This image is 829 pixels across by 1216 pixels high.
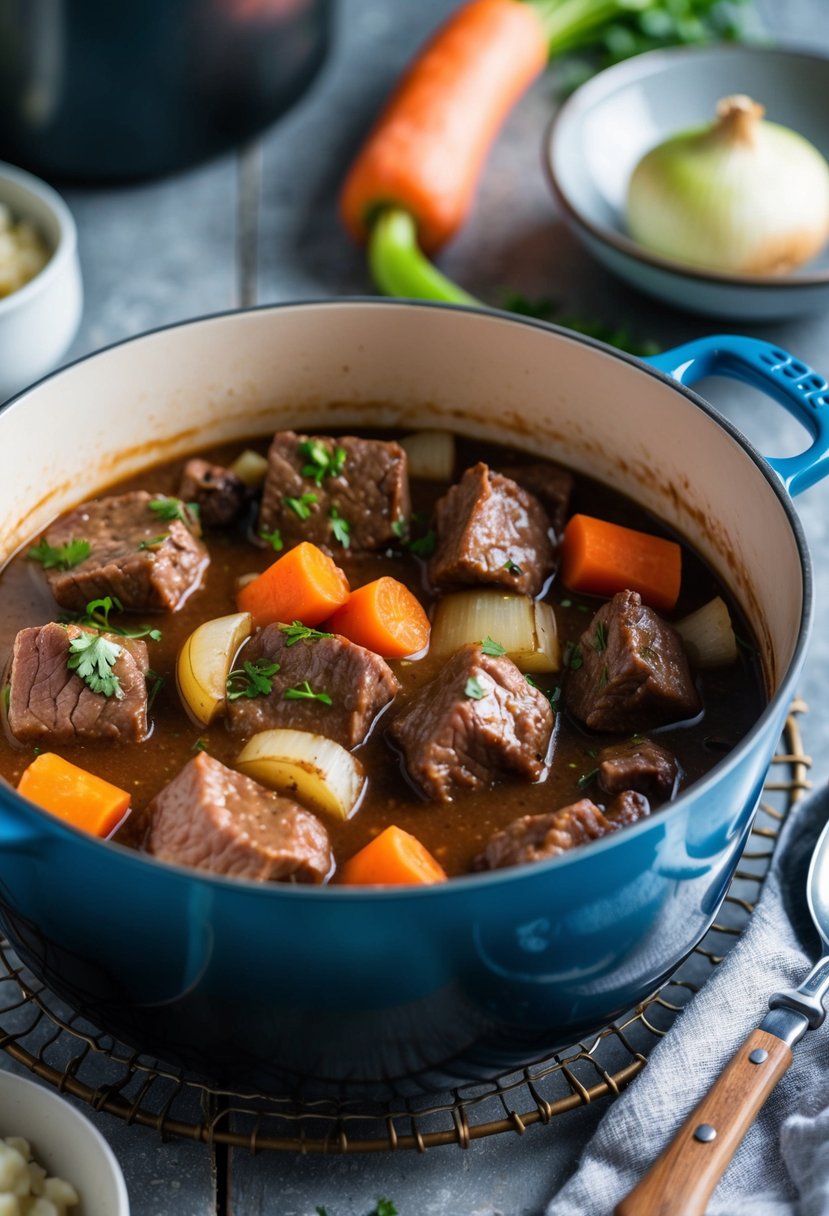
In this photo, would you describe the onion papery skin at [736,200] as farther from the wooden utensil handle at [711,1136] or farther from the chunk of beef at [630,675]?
the wooden utensil handle at [711,1136]

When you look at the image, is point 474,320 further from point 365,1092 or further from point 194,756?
point 365,1092

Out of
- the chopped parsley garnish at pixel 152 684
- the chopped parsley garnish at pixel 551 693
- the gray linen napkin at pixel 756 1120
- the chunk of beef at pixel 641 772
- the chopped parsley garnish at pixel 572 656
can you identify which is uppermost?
the chunk of beef at pixel 641 772

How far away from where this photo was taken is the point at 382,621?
116 inches

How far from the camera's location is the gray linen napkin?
7.60 feet

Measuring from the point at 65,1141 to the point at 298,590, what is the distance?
1.20 meters

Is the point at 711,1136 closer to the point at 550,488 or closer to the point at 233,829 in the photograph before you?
the point at 233,829

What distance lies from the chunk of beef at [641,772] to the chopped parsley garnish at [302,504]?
953 mm

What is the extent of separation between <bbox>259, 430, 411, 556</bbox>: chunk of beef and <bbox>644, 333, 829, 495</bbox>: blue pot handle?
666 millimetres

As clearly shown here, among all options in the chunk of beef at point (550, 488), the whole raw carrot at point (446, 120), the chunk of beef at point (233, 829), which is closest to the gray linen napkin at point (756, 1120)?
the chunk of beef at point (233, 829)

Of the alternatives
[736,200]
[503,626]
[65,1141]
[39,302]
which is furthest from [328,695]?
[736,200]

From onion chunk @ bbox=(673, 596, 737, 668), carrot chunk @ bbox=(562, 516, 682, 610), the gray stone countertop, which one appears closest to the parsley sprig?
carrot chunk @ bbox=(562, 516, 682, 610)

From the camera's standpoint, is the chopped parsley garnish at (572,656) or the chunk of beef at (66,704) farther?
the chopped parsley garnish at (572,656)

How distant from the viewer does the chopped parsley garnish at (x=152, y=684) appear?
2836mm

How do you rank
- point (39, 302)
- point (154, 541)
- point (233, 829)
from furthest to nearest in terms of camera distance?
point (39, 302) → point (154, 541) → point (233, 829)
